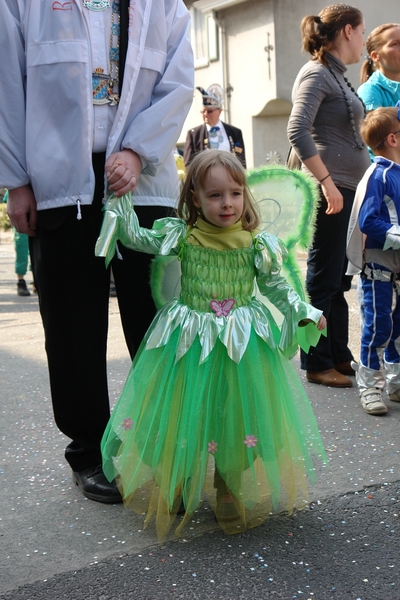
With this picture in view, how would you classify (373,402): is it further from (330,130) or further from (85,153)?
(85,153)

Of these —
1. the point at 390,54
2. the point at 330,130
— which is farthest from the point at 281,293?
the point at 390,54

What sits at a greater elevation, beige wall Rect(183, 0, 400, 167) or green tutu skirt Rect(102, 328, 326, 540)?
beige wall Rect(183, 0, 400, 167)

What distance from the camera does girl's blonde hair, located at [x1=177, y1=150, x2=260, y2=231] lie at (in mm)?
2699

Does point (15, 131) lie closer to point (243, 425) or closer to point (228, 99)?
point (243, 425)

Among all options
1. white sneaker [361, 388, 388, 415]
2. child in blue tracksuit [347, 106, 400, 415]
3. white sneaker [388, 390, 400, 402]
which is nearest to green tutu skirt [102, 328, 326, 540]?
white sneaker [361, 388, 388, 415]

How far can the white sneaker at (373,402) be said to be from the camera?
395 centimetres

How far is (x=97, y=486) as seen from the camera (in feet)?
9.68

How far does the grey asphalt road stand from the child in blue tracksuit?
0.45 metres

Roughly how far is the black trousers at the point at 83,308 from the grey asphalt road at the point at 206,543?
0.25 ft

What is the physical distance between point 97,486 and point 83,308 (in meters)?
0.68

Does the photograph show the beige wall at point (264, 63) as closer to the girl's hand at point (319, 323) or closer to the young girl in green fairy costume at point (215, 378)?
the young girl in green fairy costume at point (215, 378)

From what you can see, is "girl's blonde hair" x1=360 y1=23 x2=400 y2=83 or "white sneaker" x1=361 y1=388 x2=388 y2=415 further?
"girl's blonde hair" x1=360 y1=23 x2=400 y2=83

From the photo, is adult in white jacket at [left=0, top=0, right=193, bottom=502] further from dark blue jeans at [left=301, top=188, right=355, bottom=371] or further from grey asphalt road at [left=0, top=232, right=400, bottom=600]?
Answer: dark blue jeans at [left=301, top=188, right=355, bottom=371]

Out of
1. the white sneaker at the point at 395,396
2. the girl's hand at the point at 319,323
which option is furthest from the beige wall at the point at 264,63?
the girl's hand at the point at 319,323
